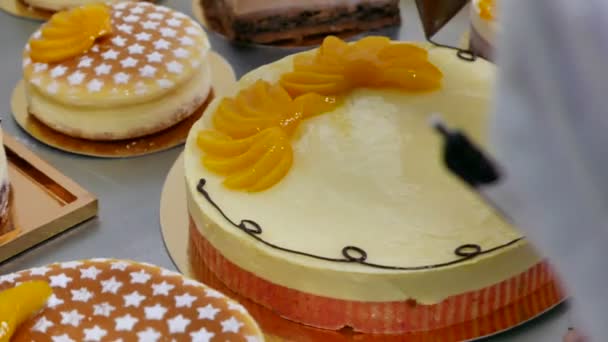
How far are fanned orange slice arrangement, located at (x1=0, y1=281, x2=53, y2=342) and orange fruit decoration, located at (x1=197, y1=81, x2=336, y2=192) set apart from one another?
0.45 meters

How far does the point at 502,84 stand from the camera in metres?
0.56

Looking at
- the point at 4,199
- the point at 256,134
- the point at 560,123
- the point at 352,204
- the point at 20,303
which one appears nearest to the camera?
the point at 560,123

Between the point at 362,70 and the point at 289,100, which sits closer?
the point at 289,100

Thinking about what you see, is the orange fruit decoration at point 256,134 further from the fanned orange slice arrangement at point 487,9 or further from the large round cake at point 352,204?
the fanned orange slice arrangement at point 487,9

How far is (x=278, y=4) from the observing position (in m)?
2.77

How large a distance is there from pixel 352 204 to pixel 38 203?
2.62 ft

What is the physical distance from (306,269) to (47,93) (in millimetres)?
992

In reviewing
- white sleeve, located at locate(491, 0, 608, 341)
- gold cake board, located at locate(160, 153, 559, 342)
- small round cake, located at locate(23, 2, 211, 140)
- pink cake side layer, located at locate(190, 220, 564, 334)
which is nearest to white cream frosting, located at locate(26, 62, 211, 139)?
small round cake, located at locate(23, 2, 211, 140)

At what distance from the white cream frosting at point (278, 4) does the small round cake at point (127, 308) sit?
1.29 meters

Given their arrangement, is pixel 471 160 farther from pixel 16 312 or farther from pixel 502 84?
pixel 16 312

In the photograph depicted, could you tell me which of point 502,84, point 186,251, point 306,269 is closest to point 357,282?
point 306,269

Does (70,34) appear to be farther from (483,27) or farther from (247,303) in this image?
(483,27)

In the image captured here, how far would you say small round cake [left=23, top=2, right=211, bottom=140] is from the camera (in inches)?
86.6

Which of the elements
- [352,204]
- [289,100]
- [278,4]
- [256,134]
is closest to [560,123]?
[352,204]
